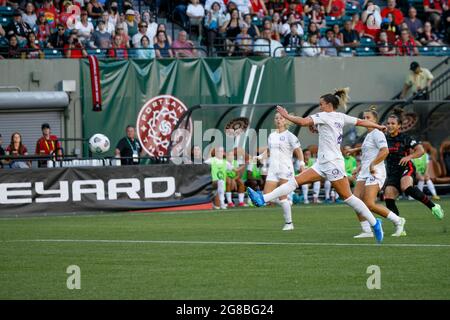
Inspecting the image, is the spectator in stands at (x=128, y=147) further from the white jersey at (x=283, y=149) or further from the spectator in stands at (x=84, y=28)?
the white jersey at (x=283, y=149)

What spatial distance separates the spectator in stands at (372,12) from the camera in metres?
35.4

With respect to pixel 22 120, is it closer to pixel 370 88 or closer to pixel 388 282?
pixel 370 88

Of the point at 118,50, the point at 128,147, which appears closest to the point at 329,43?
the point at 118,50

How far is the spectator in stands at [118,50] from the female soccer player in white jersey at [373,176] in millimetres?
14539

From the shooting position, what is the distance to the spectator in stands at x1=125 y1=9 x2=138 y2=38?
103 feet

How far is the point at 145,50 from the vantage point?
31750 mm

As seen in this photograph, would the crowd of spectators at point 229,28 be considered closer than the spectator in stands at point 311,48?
Yes

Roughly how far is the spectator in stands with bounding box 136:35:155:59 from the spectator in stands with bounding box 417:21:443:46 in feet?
31.5

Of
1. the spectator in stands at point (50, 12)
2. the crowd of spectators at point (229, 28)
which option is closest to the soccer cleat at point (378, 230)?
the crowd of spectators at point (229, 28)

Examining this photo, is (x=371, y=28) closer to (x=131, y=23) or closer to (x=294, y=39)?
(x=294, y=39)
